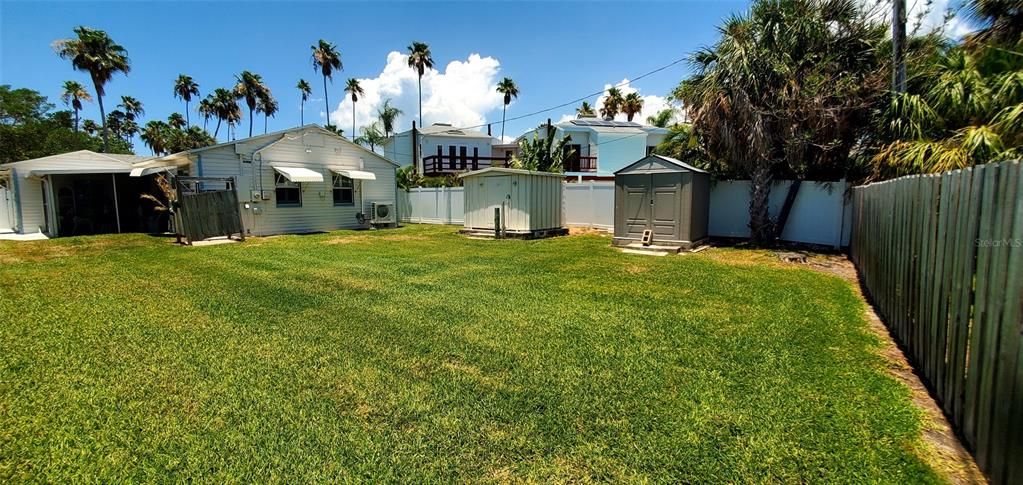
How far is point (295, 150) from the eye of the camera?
49.6 ft

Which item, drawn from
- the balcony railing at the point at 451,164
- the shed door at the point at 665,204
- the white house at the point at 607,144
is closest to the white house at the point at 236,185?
the balcony railing at the point at 451,164

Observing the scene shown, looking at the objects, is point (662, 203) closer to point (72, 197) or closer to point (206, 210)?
point (206, 210)

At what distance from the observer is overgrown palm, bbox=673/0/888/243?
9.66 metres

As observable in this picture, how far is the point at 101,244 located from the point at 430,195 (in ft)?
36.4

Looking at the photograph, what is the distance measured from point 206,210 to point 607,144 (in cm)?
2127

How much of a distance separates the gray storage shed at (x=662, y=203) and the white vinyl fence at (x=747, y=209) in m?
0.75

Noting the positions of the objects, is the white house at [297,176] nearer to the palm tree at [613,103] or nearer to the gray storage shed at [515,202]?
the gray storage shed at [515,202]

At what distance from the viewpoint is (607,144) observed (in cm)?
2698

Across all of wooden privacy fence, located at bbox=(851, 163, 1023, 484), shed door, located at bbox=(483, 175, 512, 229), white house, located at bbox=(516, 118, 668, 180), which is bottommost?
wooden privacy fence, located at bbox=(851, 163, 1023, 484)

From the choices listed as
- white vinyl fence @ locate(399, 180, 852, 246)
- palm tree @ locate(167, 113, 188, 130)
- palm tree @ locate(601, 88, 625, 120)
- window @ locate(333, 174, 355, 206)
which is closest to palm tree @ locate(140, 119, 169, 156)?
palm tree @ locate(167, 113, 188, 130)

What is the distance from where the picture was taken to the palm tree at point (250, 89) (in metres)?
35.3

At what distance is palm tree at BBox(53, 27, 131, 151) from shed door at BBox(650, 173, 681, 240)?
29147 millimetres

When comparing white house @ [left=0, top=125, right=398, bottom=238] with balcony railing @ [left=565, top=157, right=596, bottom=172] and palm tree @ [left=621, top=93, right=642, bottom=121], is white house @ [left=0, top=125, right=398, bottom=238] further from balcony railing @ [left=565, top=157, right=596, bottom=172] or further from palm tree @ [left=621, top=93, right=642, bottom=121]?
palm tree @ [left=621, top=93, right=642, bottom=121]

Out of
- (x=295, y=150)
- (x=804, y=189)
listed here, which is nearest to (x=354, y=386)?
(x=804, y=189)
